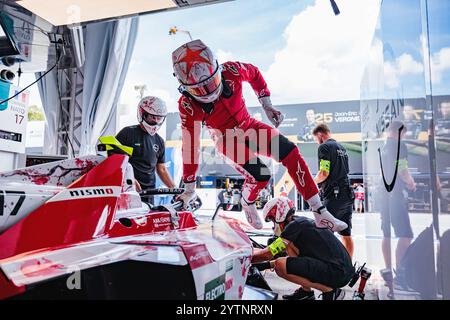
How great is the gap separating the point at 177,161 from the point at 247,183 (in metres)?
1.68

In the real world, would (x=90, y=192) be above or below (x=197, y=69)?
below

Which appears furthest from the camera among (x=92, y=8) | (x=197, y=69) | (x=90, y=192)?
(x=92, y=8)

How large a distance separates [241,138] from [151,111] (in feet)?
2.67

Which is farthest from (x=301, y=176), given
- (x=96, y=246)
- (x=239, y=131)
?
(x=96, y=246)

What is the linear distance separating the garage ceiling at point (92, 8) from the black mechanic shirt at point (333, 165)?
62.0 inches

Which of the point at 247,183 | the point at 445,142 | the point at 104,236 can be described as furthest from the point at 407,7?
the point at 104,236

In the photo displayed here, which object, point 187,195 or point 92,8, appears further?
point 92,8

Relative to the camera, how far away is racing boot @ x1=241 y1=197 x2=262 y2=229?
1713mm

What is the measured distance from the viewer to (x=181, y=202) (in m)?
1.74

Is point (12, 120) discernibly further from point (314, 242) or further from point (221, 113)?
point (314, 242)

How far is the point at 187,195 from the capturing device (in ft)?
5.76

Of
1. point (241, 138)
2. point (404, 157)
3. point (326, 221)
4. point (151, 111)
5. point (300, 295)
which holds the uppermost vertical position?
point (151, 111)

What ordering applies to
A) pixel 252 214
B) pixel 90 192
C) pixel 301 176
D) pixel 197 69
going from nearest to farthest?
pixel 90 192 < pixel 197 69 < pixel 301 176 < pixel 252 214

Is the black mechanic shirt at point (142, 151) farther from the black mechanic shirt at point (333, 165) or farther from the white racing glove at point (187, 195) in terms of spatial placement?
the black mechanic shirt at point (333, 165)
